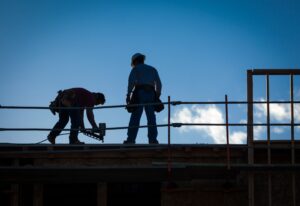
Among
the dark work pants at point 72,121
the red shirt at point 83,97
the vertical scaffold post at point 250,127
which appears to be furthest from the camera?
the red shirt at point 83,97

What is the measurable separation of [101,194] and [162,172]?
4.96 ft

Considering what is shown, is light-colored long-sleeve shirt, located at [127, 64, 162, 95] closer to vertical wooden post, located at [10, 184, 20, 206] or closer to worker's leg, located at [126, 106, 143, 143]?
worker's leg, located at [126, 106, 143, 143]

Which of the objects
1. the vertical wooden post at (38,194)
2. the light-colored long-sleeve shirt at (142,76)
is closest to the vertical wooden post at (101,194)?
the vertical wooden post at (38,194)

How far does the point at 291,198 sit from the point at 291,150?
831 millimetres

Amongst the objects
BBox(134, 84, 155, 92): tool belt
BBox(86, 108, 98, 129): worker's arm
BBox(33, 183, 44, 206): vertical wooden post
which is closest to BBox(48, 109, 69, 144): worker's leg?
BBox(86, 108, 98, 129): worker's arm

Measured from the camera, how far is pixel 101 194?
11070mm

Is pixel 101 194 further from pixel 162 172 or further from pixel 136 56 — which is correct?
pixel 136 56

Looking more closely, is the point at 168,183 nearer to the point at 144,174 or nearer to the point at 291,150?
the point at 144,174

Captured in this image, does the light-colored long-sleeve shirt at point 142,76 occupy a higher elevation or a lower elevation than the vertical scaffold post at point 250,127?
higher

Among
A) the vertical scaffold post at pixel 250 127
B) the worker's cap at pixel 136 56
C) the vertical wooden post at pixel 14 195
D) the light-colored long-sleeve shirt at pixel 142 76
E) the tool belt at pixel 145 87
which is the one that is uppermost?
the worker's cap at pixel 136 56

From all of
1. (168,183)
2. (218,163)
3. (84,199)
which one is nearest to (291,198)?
(218,163)

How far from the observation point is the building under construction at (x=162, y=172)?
10.1m

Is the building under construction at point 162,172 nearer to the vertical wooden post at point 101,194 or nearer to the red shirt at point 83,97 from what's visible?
the vertical wooden post at point 101,194

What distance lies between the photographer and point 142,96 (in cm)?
1154
